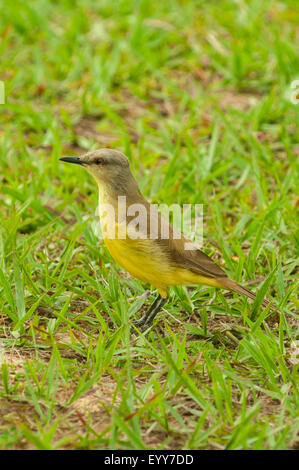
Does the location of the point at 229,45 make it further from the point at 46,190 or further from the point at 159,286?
the point at 159,286

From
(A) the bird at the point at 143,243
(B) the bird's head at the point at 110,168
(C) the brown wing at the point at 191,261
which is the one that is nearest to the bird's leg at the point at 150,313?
(A) the bird at the point at 143,243

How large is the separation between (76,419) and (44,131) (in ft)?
13.3

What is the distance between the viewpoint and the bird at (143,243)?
13.8 feet

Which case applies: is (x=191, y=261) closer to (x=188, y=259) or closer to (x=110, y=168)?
(x=188, y=259)

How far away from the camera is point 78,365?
12.7 ft

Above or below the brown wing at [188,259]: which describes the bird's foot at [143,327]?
below

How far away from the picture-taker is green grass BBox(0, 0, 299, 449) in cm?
351

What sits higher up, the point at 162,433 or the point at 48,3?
the point at 48,3

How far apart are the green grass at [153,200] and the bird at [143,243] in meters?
0.23

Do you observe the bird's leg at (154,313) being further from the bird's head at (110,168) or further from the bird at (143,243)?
the bird's head at (110,168)

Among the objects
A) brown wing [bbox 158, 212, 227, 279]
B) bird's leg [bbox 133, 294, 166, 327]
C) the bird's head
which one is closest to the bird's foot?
bird's leg [bbox 133, 294, 166, 327]

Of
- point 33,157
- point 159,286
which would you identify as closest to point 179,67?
point 33,157

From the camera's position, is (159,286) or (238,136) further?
(238,136)

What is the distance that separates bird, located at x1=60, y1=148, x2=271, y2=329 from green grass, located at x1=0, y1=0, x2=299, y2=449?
0.23 m
